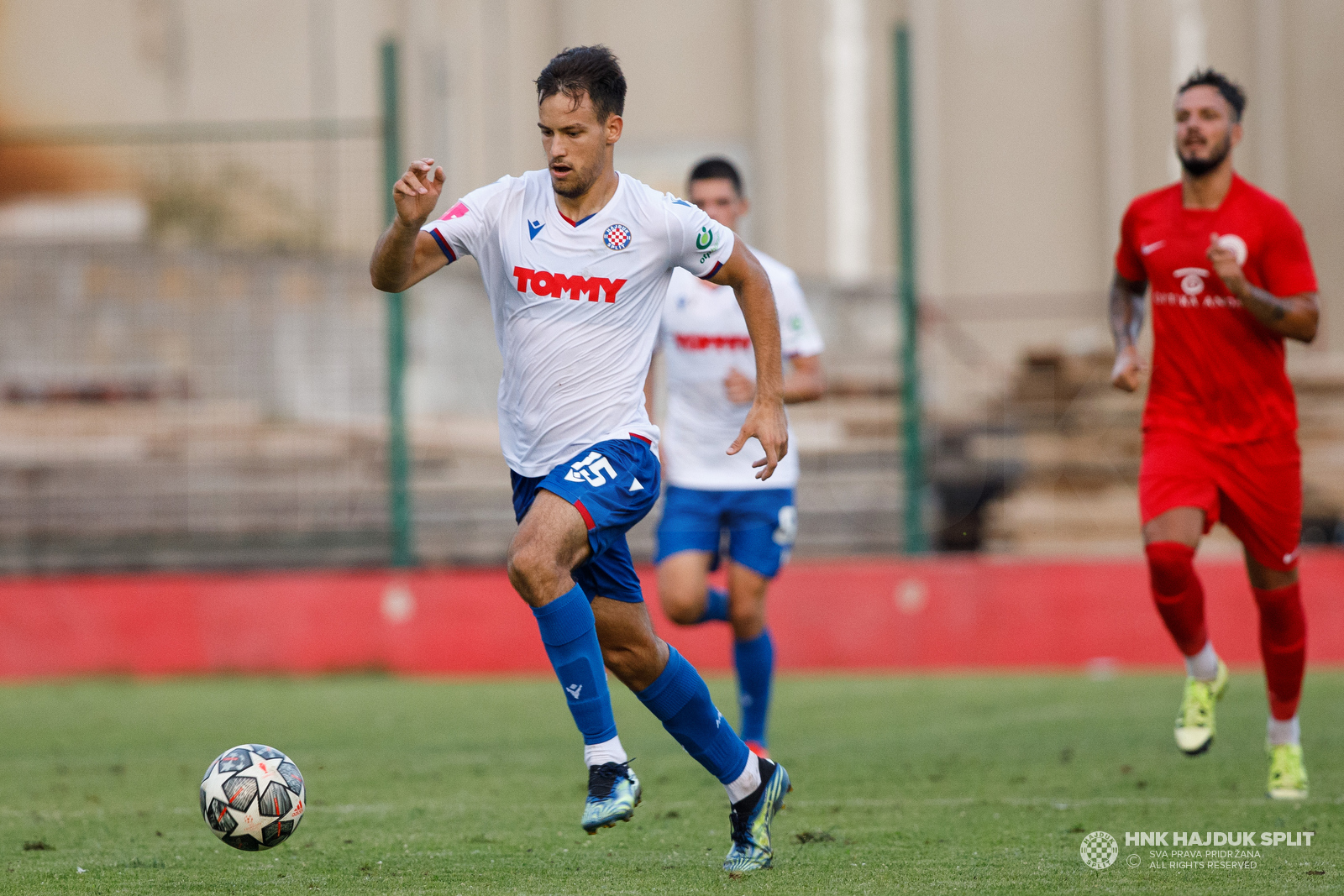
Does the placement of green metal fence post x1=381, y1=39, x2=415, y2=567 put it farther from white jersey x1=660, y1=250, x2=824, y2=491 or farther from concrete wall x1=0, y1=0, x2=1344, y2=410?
concrete wall x1=0, y1=0, x2=1344, y2=410

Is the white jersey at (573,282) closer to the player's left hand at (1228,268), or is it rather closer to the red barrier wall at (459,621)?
the player's left hand at (1228,268)

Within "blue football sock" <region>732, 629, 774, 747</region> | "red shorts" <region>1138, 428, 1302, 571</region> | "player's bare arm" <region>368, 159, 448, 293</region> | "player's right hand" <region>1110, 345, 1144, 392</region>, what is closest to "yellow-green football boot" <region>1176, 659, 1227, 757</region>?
"red shorts" <region>1138, 428, 1302, 571</region>

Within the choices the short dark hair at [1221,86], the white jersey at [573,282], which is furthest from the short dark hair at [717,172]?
the white jersey at [573,282]

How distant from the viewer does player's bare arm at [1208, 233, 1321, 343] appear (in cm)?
553

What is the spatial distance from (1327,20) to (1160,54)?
1935 mm

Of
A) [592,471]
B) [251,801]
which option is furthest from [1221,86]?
[251,801]

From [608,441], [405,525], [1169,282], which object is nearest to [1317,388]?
[405,525]

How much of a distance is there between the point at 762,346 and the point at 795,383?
2.49m

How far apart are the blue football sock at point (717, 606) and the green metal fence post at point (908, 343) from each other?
417cm

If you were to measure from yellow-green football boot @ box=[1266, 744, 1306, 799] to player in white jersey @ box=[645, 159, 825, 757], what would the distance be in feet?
7.00

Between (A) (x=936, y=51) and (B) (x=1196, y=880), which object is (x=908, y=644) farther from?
(A) (x=936, y=51)

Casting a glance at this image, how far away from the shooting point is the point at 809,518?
12.6 meters

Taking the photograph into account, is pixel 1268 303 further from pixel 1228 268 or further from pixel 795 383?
pixel 795 383

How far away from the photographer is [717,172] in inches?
281
